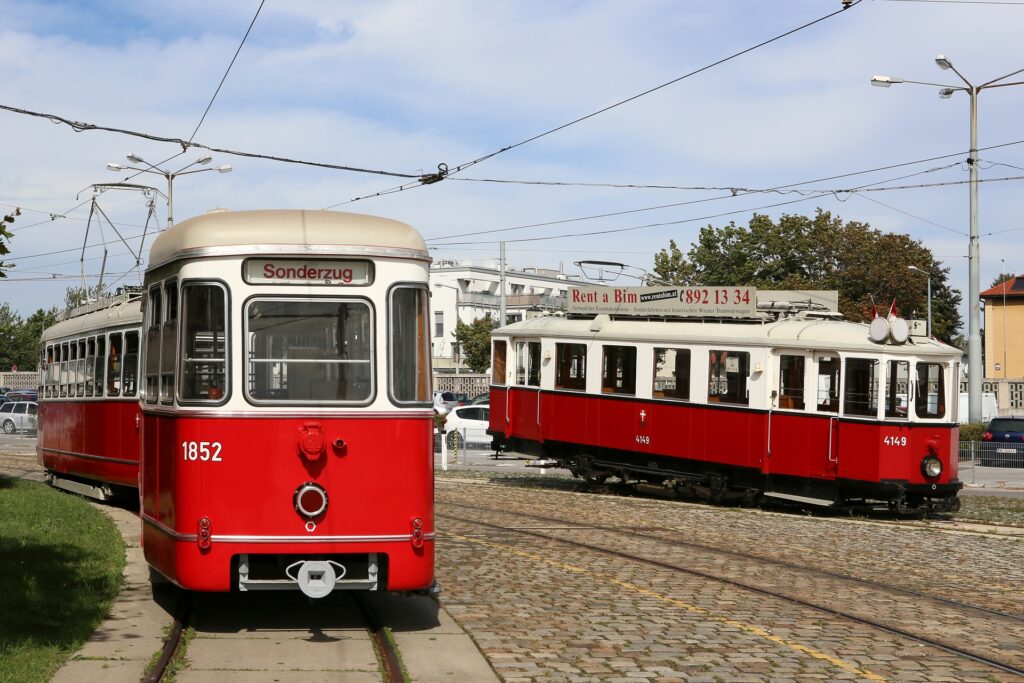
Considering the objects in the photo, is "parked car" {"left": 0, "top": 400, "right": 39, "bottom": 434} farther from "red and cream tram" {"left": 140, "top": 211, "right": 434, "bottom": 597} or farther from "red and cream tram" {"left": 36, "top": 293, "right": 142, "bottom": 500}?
"red and cream tram" {"left": 140, "top": 211, "right": 434, "bottom": 597}

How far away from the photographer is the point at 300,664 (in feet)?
27.4

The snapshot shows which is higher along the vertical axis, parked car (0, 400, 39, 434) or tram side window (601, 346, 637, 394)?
tram side window (601, 346, 637, 394)

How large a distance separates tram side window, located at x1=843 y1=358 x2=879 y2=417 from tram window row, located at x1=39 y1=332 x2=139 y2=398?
10.0 m

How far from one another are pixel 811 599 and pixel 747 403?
903cm

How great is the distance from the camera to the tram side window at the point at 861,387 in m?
19.4

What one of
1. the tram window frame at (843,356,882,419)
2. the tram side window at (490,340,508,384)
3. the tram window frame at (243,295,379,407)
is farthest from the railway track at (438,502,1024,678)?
the tram side window at (490,340,508,384)

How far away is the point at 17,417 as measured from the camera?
5316 centimetres

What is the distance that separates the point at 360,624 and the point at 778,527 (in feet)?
31.4

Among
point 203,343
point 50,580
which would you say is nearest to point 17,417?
point 50,580

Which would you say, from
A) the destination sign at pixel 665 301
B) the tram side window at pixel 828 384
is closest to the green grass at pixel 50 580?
the destination sign at pixel 665 301

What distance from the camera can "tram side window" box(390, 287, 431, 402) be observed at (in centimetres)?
921

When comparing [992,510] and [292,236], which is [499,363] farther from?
[292,236]

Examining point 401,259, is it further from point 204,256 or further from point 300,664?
point 300,664

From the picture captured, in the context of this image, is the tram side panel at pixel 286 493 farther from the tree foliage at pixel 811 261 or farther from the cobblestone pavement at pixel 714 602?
the tree foliage at pixel 811 261
